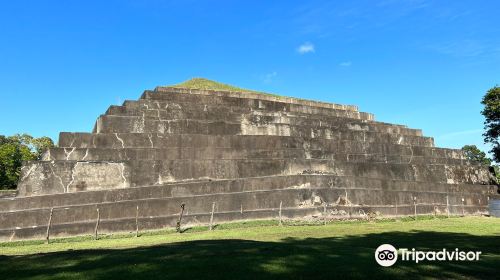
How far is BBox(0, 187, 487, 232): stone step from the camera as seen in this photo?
475 inches

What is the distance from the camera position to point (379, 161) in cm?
1827

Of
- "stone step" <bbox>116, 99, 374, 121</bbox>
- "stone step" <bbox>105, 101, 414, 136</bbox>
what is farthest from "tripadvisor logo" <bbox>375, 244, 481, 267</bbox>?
"stone step" <bbox>116, 99, 374, 121</bbox>

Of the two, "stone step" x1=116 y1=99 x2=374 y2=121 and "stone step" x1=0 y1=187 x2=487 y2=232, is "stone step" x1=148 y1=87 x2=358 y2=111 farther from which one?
"stone step" x1=0 y1=187 x2=487 y2=232

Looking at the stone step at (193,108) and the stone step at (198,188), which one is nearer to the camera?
the stone step at (198,188)

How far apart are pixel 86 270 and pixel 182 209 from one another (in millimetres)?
7417

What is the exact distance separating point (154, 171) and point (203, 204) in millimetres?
2232

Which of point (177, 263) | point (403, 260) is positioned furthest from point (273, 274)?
point (403, 260)

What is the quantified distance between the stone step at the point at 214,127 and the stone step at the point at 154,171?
1.89 metres

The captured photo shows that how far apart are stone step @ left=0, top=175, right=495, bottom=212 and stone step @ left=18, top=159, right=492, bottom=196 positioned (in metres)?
0.42

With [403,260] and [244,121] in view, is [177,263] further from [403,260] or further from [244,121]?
[244,121]

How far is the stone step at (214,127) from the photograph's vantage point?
15.1 metres

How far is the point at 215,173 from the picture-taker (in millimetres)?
14523

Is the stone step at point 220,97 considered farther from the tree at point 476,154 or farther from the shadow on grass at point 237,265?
the tree at point 476,154

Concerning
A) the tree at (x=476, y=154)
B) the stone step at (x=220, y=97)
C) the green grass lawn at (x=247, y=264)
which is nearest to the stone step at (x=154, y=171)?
the stone step at (x=220, y=97)
